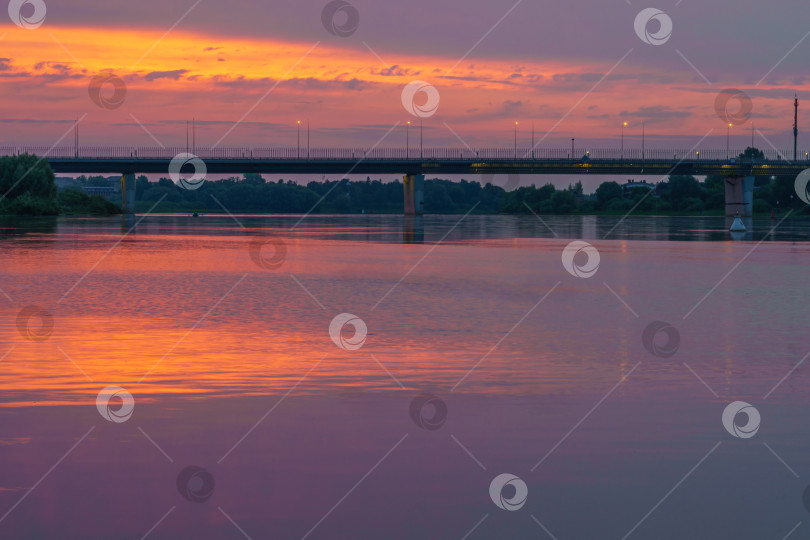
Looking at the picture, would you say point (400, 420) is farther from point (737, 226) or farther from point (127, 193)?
point (127, 193)

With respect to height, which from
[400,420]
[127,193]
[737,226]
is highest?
[127,193]

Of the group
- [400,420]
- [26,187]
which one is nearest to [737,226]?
[26,187]

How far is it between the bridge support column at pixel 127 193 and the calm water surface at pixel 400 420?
177 meters

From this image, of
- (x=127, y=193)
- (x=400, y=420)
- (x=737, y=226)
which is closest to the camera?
(x=400, y=420)

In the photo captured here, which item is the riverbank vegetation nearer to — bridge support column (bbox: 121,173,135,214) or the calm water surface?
bridge support column (bbox: 121,173,135,214)

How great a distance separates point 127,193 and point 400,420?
195 meters

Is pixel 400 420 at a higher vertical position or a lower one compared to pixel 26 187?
lower

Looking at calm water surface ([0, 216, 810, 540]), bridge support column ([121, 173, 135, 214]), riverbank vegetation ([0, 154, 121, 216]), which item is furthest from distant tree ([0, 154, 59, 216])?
calm water surface ([0, 216, 810, 540])

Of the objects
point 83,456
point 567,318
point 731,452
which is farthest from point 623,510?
point 567,318

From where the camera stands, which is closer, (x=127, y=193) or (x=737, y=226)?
(x=737, y=226)

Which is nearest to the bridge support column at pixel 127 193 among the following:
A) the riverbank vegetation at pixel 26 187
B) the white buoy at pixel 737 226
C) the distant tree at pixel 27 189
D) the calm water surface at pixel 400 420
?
the riverbank vegetation at pixel 26 187

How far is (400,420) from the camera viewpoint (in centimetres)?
1160

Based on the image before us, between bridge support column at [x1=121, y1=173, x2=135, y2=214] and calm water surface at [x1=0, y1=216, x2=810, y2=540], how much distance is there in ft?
580

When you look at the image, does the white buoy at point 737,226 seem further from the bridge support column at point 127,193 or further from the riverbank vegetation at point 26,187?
the bridge support column at point 127,193
